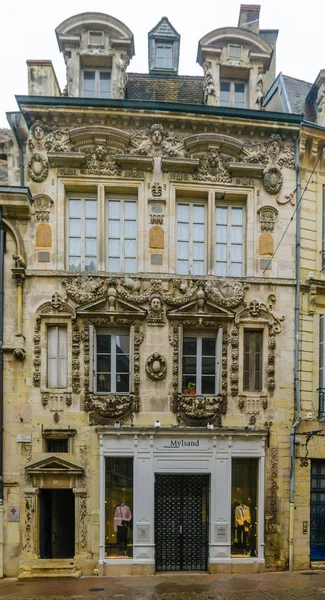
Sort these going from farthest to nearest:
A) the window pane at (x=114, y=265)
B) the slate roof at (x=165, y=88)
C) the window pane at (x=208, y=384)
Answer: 1. the slate roof at (x=165, y=88)
2. the window pane at (x=114, y=265)
3. the window pane at (x=208, y=384)

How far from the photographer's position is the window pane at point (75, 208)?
595 inches

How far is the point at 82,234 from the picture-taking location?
1502 centimetres

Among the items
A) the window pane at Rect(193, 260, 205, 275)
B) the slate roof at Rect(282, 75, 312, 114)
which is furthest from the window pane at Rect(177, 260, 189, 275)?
the slate roof at Rect(282, 75, 312, 114)

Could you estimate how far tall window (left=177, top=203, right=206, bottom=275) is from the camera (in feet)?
50.0

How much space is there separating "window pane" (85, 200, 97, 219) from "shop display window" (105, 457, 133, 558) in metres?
6.45

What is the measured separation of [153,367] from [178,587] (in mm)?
5182

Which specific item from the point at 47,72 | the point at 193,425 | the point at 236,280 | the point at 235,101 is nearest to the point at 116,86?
the point at 47,72

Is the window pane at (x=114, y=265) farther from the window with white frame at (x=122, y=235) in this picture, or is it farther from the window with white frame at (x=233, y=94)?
the window with white frame at (x=233, y=94)

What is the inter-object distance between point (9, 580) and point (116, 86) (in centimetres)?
1315

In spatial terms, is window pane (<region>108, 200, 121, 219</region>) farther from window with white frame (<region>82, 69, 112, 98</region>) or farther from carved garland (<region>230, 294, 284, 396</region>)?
carved garland (<region>230, 294, 284, 396</region>)

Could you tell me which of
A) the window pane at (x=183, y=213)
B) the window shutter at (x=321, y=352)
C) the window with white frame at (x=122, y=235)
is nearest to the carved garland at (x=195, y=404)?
the window with white frame at (x=122, y=235)

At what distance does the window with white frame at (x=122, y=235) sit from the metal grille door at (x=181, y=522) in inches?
223

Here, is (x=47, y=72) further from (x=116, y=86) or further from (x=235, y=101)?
(x=235, y=101)

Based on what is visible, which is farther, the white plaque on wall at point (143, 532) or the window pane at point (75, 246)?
the window pane at point (75, 246)
